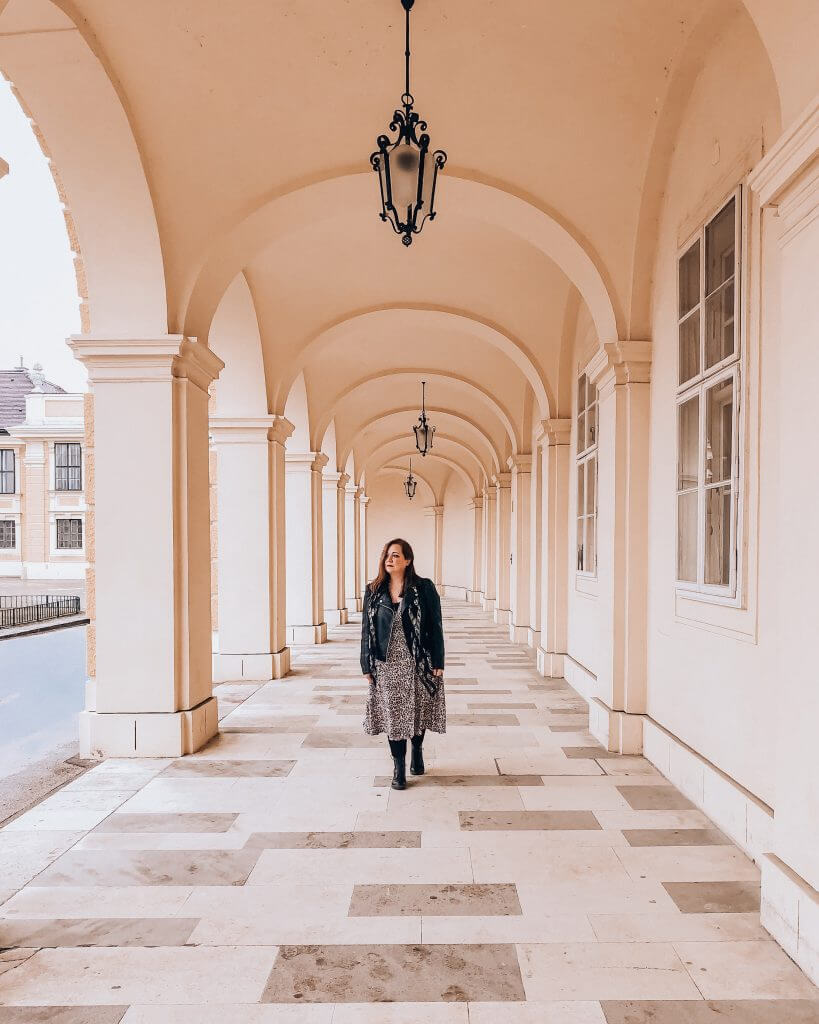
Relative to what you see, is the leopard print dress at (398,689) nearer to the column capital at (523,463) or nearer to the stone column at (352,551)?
the column capital at (523,463)

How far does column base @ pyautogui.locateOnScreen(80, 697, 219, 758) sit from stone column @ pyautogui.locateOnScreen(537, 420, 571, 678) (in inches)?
212

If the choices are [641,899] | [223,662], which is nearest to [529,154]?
[641,899]

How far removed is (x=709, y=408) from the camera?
4777 mm

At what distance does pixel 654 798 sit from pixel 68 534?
3305 centimetres

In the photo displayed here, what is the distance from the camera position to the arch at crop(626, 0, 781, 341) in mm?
4465

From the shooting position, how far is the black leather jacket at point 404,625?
4.96m

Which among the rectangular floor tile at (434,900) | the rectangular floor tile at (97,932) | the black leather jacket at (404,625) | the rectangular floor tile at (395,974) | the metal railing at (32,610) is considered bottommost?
the metal railing at (32,610)

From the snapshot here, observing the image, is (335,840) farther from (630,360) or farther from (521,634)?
(521,634)

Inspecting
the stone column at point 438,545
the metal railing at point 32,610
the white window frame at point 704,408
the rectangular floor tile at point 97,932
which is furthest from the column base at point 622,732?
the stone column at point 438,545

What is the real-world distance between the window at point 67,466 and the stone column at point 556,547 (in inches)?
1144

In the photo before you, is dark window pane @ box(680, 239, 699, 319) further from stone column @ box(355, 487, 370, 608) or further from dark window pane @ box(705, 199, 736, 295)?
stone column @ box(355, 487, 370, 608)

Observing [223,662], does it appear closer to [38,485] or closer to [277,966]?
[277,966]

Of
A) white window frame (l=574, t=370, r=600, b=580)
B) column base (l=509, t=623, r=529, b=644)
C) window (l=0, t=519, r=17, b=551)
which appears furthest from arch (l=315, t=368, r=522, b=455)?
window (l=0, t=519, r=17, b=551)

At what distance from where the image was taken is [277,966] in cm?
295
